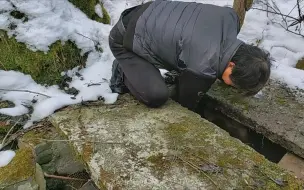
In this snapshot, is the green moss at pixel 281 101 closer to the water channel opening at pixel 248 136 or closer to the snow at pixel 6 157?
the water channel opening at pixel 248 136

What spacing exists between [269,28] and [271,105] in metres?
1.97

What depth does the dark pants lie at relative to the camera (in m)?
2.75

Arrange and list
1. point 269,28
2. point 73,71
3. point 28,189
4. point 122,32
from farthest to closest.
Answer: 1. point 269,28
2. point 73,71
3. point 122,32
4. point 28,189

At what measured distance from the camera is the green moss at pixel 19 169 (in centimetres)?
221

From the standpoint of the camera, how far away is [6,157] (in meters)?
Answer: 2.50

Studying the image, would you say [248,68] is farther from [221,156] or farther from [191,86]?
[221,156]

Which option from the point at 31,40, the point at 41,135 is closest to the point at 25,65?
the point at 31,40

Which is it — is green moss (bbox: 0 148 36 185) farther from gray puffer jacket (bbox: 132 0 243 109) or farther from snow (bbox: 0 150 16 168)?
gray puffer jacket (bbox: 132 0 243 109)

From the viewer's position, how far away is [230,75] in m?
2.48

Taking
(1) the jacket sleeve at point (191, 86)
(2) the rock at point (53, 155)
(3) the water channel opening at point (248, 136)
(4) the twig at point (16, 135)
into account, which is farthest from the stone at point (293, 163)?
(4) the twig at point (16, 135)

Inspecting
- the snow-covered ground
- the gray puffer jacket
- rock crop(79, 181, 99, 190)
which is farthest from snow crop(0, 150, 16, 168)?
the gray puffer jacket

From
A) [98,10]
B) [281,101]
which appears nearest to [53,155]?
[98,10]

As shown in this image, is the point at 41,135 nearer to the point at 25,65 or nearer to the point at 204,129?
the point at 25,65

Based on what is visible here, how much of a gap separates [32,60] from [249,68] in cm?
187
